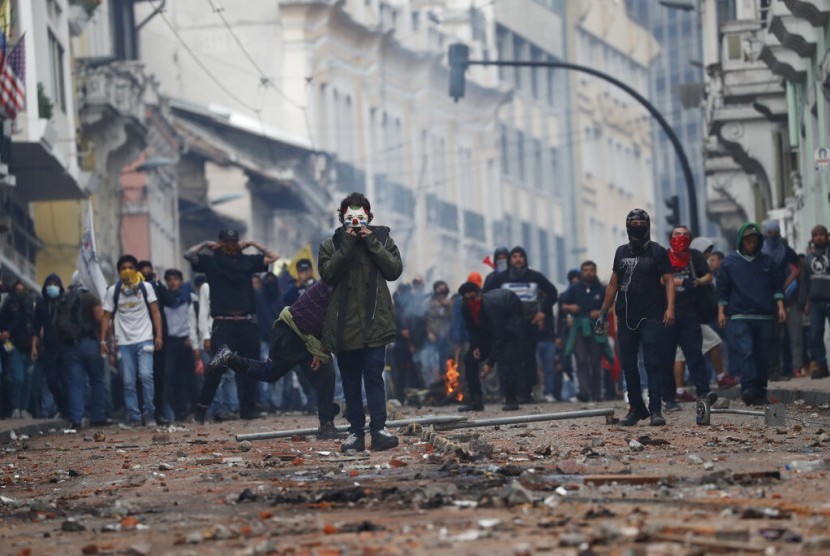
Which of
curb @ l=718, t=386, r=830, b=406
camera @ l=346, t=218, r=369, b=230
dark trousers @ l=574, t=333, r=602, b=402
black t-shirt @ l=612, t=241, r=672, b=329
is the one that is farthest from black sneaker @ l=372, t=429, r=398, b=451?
dark trousers @ l=574, t=333, r=602, b=402

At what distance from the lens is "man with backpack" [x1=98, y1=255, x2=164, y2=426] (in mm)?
21750

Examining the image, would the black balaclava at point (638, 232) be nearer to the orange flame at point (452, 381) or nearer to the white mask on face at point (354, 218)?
the white mask on face at point (354, 218)

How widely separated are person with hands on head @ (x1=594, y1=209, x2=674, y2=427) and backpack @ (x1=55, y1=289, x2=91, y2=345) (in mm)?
7832

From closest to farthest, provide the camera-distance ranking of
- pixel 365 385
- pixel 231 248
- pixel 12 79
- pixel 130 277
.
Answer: pixel 365 385 < pixel 231 248 < pixel 130 277 < pixel 12 79

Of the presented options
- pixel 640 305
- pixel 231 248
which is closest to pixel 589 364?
pixel 231 248

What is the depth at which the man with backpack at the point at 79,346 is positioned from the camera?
73.8 ft

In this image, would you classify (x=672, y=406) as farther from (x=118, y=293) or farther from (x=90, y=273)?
(x=90, y=273)

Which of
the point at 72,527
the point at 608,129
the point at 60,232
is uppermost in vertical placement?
the point at 608,129

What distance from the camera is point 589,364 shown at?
27047 mm

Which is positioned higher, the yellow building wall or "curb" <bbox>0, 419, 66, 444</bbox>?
the yellow building wall

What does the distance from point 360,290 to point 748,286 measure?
6.51 m

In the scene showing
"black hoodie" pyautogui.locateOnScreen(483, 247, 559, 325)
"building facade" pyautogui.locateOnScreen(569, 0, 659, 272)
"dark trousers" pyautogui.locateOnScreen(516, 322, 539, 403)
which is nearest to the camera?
"dark trousers" pyautogui.locateOnScreen(516, 322, 539, 403)

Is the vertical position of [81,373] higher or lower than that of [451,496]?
higher

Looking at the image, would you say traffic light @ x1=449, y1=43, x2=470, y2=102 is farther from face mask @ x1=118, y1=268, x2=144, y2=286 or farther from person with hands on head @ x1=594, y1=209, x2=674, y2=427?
person with hands on head @ x1=594, y1=209, x2=674, y2=427
